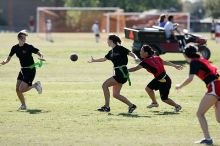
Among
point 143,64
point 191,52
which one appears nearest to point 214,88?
point 191,52

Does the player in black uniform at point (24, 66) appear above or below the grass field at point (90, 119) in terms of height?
above

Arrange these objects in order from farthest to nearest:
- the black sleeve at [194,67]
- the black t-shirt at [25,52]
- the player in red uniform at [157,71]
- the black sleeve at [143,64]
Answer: the black t-shirt at [25,52] < the player in red uniform at [157,71] < the black sleeve at [143,64] < the black sleeve at [194,67]

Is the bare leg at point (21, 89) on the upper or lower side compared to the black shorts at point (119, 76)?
lower

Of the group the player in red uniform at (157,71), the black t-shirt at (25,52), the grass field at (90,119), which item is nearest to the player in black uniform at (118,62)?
the player in red uniform at (157,71)

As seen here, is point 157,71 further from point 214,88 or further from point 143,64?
point 214,88

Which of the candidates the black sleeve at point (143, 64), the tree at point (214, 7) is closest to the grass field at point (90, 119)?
the black sleeve at point (143, 64)

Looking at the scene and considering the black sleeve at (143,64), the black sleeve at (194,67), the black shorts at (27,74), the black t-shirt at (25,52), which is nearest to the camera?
the black sleeve at (194,67)

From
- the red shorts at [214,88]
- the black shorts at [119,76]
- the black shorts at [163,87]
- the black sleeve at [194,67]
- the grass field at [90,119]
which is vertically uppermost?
the black sleeve at [194,67]

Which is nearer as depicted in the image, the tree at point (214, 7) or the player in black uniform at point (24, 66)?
the player in black uniform at point (24, 66)

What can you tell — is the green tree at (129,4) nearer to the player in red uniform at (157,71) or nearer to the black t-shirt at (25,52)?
the black t-shirt at (25,52)

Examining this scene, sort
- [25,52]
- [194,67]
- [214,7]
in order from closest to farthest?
A: 1. [194,67]
2. [25,52]
3. [214,7]

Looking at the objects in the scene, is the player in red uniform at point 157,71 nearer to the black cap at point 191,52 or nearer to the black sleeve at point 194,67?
the black cap at point 191,52

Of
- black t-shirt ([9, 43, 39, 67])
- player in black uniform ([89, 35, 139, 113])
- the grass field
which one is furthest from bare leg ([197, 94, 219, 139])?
black t-shirt ([9, 43, 39, 67])

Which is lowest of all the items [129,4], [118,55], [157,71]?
[129,4]
